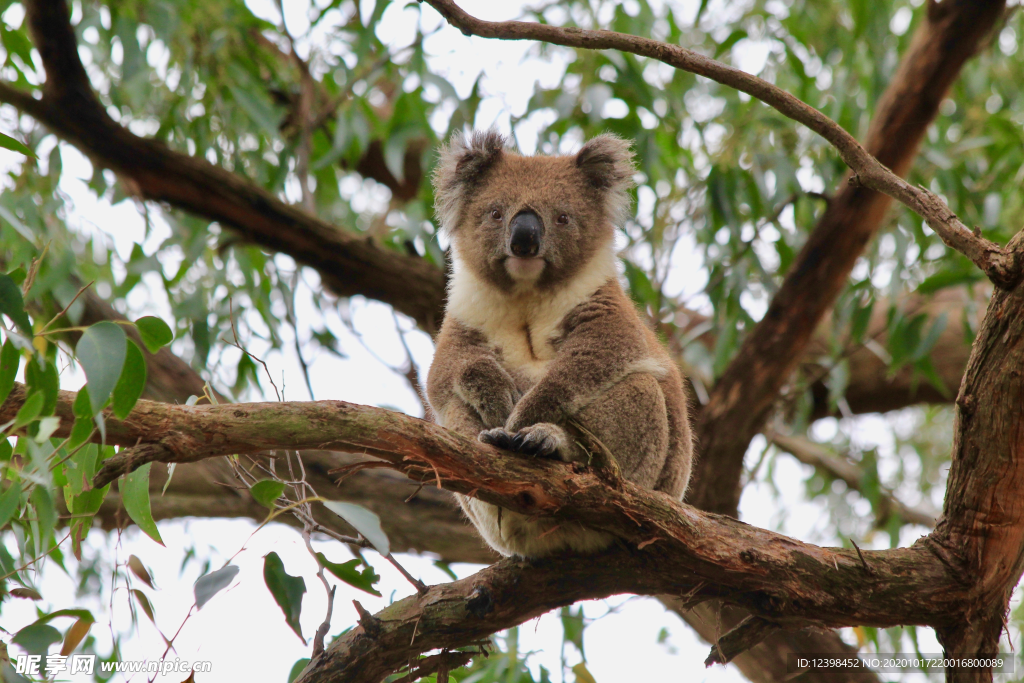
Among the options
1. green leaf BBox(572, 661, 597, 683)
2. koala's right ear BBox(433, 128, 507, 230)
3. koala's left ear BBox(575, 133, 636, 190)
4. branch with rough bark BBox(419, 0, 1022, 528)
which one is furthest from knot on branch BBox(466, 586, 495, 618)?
branch with rough bark BBox(419, 0, 1022, 528)

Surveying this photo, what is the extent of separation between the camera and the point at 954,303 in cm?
445

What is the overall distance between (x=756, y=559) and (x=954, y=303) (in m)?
2.89

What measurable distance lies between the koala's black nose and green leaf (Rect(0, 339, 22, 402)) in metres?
1.47

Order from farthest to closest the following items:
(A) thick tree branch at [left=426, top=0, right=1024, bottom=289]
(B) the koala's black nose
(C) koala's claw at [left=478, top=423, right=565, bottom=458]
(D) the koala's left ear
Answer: (D) the koala's left ear
(B) the koala's black nose
(C) koala's claw at [left=478, top=423, right=565, bottom=458]
(A) thick tree branch at [left=426, top=0, right=1024, bottom=289]

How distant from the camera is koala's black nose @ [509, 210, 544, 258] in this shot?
2.63m

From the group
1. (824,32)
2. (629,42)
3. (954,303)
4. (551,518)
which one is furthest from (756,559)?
(824,32)

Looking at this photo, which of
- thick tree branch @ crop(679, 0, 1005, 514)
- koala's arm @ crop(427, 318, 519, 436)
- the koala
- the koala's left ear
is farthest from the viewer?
thick tree branch @ crop(679, 0, 1005, 514)

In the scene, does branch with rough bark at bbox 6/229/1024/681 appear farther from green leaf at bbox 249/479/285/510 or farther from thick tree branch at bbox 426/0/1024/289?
green leaf at bbox 249/479/285/510

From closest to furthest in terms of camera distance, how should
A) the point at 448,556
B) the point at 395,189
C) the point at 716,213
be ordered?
1. the point at 716,213
2. the point at 448,556
3. the point at 395,189

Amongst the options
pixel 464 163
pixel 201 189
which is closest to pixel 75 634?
pixel 464 163

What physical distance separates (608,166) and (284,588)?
1.91m

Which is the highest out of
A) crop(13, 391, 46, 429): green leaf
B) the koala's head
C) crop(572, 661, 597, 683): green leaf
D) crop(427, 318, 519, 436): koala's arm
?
the koala's head

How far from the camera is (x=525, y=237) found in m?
2.63

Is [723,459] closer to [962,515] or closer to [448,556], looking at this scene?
[448,556]
